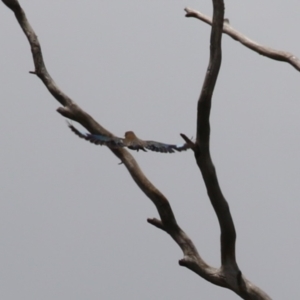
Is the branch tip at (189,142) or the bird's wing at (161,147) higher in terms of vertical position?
the bird's wing at (161,147)

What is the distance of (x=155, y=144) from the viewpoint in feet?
20.5

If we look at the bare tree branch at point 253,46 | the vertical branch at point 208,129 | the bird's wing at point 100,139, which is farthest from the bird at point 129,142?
the bare tree branch at point 253,46

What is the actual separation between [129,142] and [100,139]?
0.72ft

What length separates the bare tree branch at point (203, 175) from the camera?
5082mm

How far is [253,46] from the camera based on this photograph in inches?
265

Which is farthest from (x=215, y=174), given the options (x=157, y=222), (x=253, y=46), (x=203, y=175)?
(x=253, y=46)

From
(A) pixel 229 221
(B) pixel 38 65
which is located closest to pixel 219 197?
(A) pixel 229 221

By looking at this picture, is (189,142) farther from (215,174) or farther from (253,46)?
(253,46)

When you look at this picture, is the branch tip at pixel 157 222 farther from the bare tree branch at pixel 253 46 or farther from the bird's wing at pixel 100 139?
the bare tree branch at pixel 253 46

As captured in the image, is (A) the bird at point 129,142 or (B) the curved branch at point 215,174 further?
(A) the bird at point 129,142

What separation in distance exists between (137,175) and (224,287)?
0.83 meters

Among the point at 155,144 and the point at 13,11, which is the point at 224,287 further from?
the point at 13,11

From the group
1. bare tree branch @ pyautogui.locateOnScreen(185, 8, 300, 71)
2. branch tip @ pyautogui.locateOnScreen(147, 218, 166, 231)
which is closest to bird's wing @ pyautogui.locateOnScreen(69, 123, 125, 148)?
branch tip @ pyautogui.locateOnScreen(147, 218, 166, 231)

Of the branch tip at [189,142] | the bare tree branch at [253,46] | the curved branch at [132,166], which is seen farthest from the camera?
the bare tree branch at [253,46]
